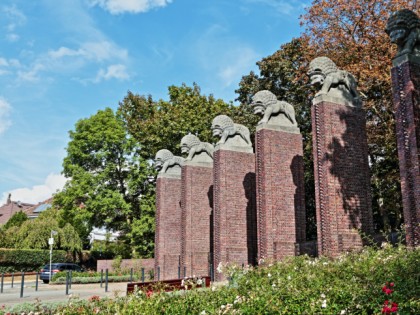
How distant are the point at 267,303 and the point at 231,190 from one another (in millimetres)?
14686

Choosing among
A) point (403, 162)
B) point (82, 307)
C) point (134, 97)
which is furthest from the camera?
point (134, 97)

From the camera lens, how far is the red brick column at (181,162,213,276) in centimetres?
2447

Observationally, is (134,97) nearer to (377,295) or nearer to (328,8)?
(328,8)

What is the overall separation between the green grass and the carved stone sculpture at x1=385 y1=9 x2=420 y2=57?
651cm

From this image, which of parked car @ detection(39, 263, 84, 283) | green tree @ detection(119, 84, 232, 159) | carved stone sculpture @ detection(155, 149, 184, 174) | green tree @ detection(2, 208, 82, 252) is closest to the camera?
carved stone sculpture @ detection(155, 149, 184, 174)

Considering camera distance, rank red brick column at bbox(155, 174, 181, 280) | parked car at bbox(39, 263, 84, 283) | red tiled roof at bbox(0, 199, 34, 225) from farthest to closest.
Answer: red tiled roof at bbox(0, 199, 34, 225)
parked car at bbox(39, 263, 84, 283)
red brick column at bbox(155, 174, 181, 280)

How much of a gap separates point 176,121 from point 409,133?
25.2m

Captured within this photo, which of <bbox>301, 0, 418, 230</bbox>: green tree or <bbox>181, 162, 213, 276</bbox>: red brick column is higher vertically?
<bbox>301, 0, 418, 230</bbox>: green tree

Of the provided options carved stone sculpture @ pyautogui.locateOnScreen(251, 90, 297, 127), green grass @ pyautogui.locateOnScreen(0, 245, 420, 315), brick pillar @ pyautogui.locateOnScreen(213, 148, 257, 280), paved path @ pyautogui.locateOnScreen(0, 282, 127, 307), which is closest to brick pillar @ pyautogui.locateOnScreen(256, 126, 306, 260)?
carved stone sculpture @ pyautogui.locateOnScreen(251, 90, 297, 127)

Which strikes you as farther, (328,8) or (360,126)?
(328,8)

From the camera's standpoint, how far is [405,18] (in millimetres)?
13883

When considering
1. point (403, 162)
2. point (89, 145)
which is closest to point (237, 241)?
point (403, 162)

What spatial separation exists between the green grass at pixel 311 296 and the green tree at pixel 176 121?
89.8 feet

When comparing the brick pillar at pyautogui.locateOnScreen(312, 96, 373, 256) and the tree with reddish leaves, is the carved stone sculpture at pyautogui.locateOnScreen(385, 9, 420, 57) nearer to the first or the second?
the brick pillar at pyautogui.locateOnScreen(312, 96, 373, 256)
